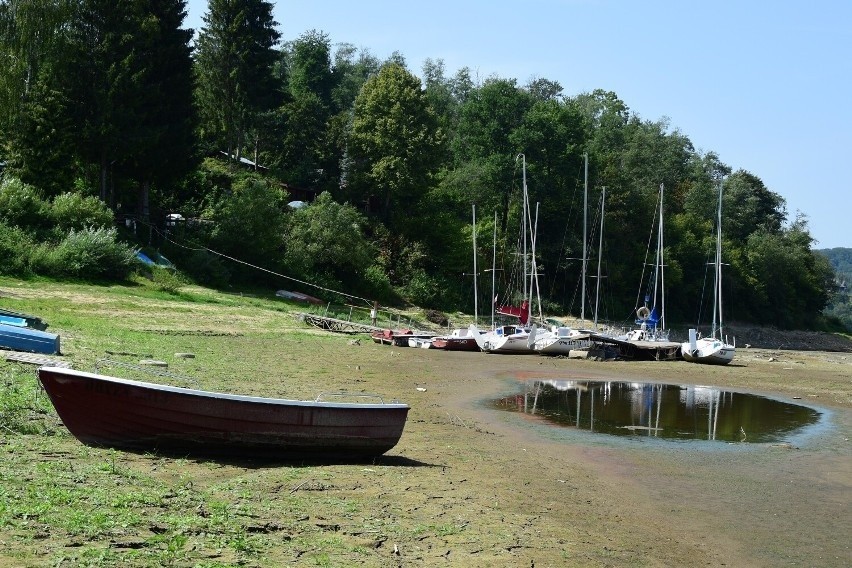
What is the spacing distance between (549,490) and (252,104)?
62.3 meters

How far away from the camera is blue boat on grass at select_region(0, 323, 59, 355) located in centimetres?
2172

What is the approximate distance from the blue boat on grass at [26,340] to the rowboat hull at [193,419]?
827 cm

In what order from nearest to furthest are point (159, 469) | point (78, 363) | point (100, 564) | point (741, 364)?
point (100, 564), point (159, 469), point (78, 363), point (741, 364)

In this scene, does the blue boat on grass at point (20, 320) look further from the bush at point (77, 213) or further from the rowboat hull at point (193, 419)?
the bush at point (77, 213)

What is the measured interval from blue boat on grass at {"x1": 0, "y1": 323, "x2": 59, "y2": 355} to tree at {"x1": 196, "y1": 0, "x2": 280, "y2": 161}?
52.0m

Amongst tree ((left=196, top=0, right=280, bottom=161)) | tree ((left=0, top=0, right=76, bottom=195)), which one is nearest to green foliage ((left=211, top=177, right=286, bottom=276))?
tree ((left=0, top=0, right=76, bottom=195))

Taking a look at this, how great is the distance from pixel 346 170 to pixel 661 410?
52.7 metres

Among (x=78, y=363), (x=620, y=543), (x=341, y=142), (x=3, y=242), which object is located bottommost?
(x=620, y=543)

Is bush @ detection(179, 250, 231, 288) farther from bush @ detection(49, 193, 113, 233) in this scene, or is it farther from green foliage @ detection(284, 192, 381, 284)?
green foliage @ detection(284, 192, 381, 284)

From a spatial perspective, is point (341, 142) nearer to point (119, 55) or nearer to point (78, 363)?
point (119, 55)

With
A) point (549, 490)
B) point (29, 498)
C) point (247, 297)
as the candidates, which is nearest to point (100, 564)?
point (29, 498)

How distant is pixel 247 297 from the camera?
171 feet

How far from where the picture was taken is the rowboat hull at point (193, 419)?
14258mm

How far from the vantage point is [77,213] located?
50375mm
